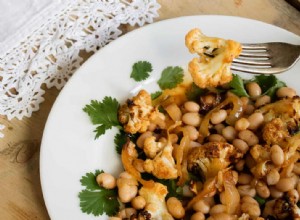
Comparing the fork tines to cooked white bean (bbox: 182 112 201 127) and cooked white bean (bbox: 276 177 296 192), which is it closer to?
cooked white bean (bbox: 182 112 201 127)

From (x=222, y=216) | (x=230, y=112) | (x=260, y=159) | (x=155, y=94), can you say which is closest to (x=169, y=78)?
(x=155, y=94)

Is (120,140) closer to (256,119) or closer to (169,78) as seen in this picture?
(169,78)

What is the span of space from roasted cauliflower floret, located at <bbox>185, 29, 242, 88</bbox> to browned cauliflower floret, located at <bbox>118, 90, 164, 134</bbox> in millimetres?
213

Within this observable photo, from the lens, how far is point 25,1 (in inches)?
93.6

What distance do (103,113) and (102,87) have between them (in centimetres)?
12

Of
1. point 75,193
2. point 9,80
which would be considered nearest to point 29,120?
point 9,80

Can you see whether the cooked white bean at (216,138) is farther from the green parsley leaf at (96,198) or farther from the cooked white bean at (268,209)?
the green parsley leaf at (96,198)

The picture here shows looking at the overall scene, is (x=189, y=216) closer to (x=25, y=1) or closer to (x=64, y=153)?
(x=64, y=153)

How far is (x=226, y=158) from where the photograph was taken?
2.02 metres

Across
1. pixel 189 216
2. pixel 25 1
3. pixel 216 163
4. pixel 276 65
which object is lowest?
pixel 189 216

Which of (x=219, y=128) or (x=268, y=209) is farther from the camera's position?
(x=219, y=128)

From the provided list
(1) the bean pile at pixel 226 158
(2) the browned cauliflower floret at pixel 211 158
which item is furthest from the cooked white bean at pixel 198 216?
(2) the browned cauliflower floret at pixel 211 158

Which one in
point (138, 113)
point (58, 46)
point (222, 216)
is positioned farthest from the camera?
point (58, 46)

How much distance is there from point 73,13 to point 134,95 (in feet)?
1.87
